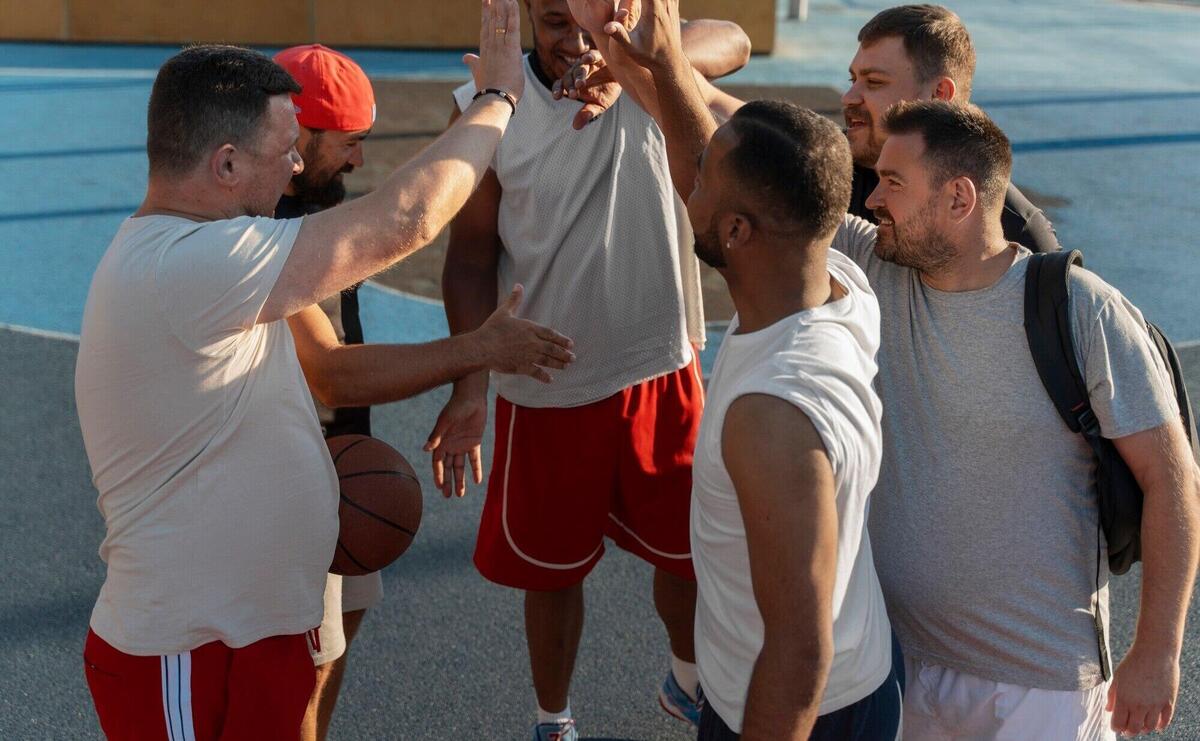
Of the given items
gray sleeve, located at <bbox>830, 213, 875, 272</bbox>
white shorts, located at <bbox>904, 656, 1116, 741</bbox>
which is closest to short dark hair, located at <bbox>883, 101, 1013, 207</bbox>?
gray sleeve, located at <bbox>830, 213, 875, 272</bbox>

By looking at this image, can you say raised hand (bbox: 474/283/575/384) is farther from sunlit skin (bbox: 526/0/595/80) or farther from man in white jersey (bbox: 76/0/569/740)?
sunlit skin (bbox: 526/0/595/80)

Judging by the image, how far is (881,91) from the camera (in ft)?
11.6

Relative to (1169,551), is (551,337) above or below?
above

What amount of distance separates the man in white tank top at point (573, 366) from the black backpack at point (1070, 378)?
4.61 ft

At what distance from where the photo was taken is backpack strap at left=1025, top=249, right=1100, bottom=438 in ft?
8.86

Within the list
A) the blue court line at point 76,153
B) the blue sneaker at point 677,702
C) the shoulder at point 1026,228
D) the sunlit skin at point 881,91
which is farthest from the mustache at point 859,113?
the blue court line at point 76,153

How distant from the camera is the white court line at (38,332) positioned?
7.77 meters

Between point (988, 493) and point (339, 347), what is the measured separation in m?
1.67

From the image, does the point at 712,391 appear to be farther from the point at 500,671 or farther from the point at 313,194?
the point at 500,671

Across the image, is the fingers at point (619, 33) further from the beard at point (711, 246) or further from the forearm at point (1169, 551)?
the forearm at point (1169, 551)

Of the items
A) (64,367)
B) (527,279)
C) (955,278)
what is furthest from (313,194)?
(64,367)

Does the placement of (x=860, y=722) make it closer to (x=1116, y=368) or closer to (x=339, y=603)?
(x=1116, y=368)

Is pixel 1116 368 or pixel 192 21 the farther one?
pixel 192 21

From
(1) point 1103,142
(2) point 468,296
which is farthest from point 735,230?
(1) point 1103,142
